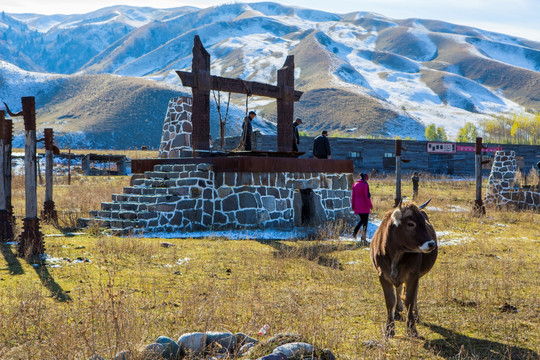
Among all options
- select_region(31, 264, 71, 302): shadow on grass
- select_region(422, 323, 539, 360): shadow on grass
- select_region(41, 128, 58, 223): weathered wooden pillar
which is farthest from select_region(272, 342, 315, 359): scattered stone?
select_region(41, 128, 58, 223): weathered wooden pillar

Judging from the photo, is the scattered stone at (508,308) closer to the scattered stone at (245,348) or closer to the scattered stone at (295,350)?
the scattered stone at (295,350)

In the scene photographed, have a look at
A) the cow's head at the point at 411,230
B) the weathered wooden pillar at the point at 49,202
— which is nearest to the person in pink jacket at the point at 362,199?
the cow's head at the point at 411,230

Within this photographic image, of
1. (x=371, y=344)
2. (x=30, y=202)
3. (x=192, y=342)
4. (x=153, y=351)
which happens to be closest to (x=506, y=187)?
(x=371, y=344)

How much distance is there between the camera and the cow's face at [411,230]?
17.7ft

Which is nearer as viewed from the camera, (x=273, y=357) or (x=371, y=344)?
(x=273, y=357)

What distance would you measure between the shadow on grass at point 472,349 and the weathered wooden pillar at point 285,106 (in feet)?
37.2

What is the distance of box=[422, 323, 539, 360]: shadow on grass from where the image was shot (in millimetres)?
5098

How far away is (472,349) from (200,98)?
10876 millimetres

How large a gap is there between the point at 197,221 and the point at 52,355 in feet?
31.7

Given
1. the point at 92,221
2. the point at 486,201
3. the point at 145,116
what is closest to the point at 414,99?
the point at 145,116

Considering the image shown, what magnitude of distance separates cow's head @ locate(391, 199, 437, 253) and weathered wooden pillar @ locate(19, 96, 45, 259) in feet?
20.8

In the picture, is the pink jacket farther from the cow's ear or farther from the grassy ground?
the cow's ear

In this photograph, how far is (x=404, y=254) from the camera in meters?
5.80

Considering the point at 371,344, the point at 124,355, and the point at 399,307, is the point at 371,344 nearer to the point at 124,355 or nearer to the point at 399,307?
the point at 399,307
